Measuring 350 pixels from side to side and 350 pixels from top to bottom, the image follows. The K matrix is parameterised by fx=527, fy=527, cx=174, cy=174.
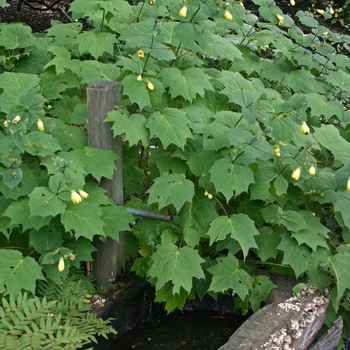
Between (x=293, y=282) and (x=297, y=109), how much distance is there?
37.9 inches

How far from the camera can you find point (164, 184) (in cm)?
279

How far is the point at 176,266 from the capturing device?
8.70ft

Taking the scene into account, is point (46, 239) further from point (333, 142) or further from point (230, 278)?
point (333, 142)

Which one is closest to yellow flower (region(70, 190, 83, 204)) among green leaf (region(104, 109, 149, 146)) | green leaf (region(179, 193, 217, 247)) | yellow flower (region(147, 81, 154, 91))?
green leaf (region(104, 109, 149, 146))

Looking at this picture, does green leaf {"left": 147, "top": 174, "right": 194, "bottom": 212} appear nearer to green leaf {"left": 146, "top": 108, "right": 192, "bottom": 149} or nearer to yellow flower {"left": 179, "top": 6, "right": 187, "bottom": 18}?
green leaf {"left": 146, "top": 108, "right": 192, "bottom": 149}

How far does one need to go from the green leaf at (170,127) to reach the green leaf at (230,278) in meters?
0.67

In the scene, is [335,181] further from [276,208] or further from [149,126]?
[149,126]

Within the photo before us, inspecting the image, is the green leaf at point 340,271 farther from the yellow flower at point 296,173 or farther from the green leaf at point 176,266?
the green leaf at point 176,266

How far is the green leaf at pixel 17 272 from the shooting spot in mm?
2451

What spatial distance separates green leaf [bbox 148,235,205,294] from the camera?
260cm

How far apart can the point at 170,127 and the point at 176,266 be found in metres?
0.74

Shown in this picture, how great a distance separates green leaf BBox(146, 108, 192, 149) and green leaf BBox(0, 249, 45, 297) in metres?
0.90

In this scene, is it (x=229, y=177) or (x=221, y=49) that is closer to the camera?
(x=229, y=177)

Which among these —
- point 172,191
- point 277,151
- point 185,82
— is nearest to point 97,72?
point 185,82
